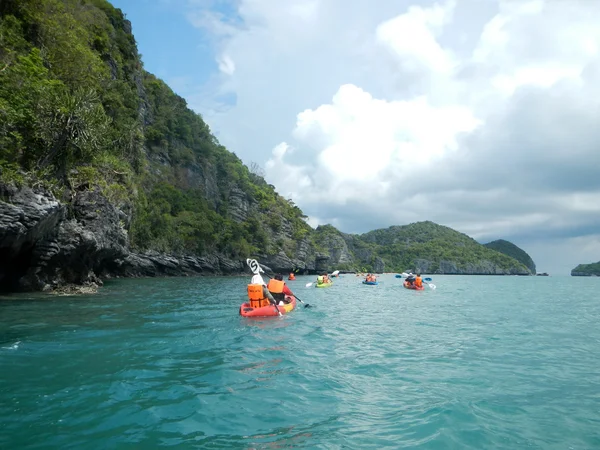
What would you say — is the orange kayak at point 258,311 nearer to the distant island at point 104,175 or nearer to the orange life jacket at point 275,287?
the orange life jacket at point 275,287

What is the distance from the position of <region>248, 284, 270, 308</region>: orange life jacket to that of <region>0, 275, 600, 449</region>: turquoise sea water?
109 centimetres

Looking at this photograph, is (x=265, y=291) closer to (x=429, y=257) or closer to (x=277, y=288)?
(x=277, y=288)

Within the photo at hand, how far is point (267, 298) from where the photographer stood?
1441cm

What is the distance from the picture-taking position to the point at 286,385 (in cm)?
686

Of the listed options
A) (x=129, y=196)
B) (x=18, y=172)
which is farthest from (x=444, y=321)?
(x=129, y=196)

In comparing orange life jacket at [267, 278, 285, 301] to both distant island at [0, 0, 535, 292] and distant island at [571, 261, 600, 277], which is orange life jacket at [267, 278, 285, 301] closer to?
distant island at [0, 0, 535, 292]

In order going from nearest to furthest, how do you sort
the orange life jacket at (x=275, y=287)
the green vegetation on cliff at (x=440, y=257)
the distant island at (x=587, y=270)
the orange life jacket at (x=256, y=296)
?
the orange life jacket at (x=256, y=296) < the orange life jacket at (x=275, y=287) < the green vegetation on cliff at (x=440, y=257) < the distant island at (x=587, y=270)

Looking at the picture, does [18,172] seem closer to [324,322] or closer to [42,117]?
[42,117]

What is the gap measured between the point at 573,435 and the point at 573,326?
1174 cm

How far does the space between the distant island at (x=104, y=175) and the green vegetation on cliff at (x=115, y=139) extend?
0.10 metres

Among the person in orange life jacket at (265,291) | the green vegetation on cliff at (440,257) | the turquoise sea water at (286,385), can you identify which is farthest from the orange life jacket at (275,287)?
the green vegetation on cliff at (440,257)

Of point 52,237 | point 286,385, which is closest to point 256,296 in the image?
point 286,385

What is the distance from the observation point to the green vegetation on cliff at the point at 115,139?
1978cm

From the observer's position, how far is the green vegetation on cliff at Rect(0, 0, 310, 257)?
1978 cm
